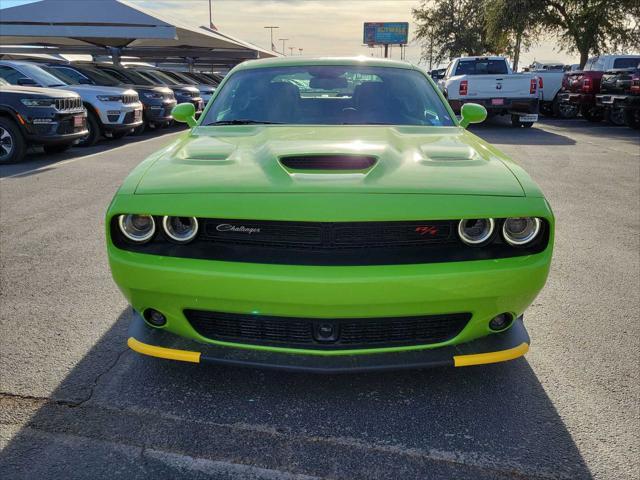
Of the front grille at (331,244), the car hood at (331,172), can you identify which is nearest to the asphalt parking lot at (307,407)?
the front grille at (331,244)

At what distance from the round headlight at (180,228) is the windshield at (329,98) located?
1.41 m

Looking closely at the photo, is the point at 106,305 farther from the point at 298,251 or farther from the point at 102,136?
the point at 102,136

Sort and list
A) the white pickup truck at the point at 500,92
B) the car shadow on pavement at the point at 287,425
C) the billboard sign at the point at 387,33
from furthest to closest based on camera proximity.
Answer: the billboard sign at the point at 387,33, the white pickup truck at the point at 500,92, the car shadow on pavement at the point at 287,425

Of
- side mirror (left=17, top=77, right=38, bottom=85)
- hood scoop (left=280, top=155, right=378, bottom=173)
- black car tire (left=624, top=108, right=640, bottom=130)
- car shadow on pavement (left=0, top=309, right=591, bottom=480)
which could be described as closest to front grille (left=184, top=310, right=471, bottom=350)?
car shadow on pavement (left=0, top=309, right=591, bottom=480)

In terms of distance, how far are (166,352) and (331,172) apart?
41.5 inches

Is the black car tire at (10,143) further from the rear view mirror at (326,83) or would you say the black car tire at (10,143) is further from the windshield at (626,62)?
the windshield at (626,62)

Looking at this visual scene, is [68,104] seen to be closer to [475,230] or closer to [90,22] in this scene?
[475,230]

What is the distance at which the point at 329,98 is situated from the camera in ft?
12.6

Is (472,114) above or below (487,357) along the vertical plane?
above

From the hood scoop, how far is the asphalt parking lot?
102cm

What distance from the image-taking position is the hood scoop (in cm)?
250

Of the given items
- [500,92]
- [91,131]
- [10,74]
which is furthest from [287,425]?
[500,92]

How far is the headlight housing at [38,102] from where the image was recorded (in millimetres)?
9031

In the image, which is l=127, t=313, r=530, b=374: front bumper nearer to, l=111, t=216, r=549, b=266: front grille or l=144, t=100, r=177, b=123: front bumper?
l=111, t=216, r=549, b=266: front grille
